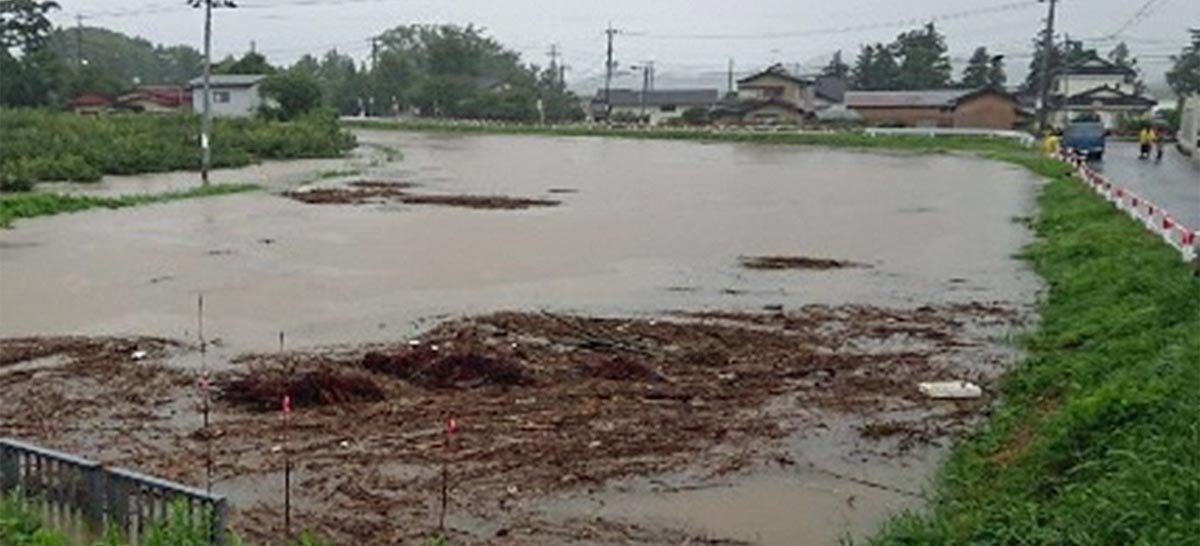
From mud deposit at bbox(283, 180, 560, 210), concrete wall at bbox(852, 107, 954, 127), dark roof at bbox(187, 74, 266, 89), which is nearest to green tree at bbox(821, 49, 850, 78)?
concrete wall at bbox(852, 107, 954, 127)

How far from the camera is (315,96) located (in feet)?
225

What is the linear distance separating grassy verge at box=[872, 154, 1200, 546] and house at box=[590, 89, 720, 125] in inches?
3294

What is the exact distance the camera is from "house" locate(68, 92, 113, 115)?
74062 mm

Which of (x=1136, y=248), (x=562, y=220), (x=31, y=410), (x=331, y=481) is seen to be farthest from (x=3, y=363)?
(x=562, y=220)

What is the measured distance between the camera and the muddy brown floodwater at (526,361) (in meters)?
7.66

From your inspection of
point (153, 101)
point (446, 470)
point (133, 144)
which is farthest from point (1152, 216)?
point (153, 101)

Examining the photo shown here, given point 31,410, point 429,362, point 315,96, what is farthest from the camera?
point 315,96

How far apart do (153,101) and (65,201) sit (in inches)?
2336

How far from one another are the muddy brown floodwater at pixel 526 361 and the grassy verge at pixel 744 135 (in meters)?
34.1

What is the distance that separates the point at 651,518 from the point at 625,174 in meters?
34.2

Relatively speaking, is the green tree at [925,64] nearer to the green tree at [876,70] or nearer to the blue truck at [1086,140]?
the green tree at [876,70]

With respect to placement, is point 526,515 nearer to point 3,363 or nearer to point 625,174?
point 3,363

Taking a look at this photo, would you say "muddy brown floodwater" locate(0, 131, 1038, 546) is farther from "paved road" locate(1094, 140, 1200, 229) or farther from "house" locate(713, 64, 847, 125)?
"house" locate(713, 64, 847, 125)

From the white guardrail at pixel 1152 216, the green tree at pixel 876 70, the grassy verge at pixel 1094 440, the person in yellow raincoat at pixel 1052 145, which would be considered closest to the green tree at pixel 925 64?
the green tree at pixel 876 70
